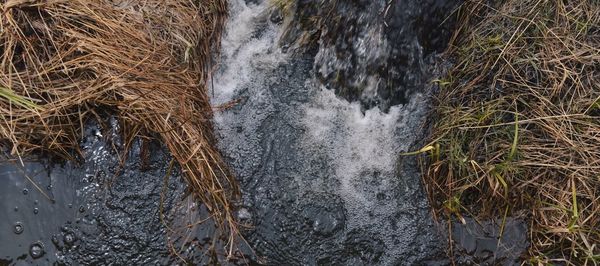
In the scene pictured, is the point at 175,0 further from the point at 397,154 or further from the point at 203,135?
the point at 397,154

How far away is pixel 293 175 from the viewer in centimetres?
317

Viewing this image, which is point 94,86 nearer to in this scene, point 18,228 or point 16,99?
point 16,99

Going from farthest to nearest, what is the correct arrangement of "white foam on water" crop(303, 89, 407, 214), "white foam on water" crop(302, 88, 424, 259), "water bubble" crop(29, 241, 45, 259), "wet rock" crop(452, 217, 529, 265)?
"white foam on water" crop(303, 89, 407, 214) → "white foam on water" crop(302, 88, 424, 259) → "wet rock" crop(452, 217, 529, 265) → "water bubble" crop(29, 241, 45, 259)

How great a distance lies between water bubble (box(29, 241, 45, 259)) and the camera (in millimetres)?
2750

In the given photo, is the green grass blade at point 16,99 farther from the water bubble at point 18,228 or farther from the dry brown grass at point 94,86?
the water bubble at point 18,228

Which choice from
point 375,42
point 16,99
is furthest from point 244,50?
point 16,99

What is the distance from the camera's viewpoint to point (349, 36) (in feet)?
11.0

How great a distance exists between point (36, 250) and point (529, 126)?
2.55 meters

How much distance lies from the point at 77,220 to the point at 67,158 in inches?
12.8

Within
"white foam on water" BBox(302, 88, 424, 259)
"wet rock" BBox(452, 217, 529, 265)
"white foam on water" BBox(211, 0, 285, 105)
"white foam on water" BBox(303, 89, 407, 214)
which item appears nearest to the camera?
"wet rock" BBox(452, 217, 529, 265)

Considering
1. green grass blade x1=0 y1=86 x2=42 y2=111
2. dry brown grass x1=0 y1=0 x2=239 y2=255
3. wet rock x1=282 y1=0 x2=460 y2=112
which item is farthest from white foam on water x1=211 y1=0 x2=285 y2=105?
green grass blade x1=0 y1=86 x2=42 y2=111

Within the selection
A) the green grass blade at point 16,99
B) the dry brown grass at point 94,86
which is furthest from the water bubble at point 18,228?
the green grass blade at point 16,99

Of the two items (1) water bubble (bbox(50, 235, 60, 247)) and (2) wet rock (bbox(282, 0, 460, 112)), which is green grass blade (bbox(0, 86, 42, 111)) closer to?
(1) water bubble (bbox(50, 235, 60, 247))

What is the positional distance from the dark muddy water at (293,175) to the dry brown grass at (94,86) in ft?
0.39
